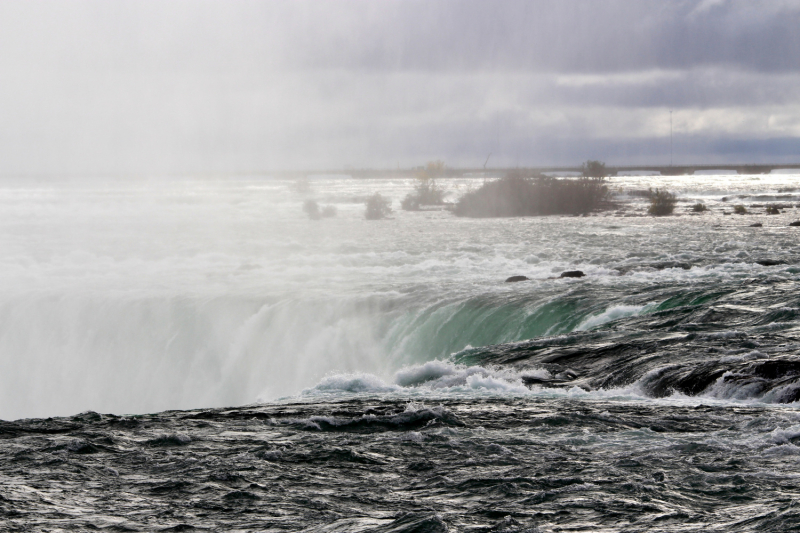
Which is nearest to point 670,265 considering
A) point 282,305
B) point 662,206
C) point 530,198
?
point 282,305

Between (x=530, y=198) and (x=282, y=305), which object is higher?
(x=530, y=198)

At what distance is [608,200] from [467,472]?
8018 centimetres

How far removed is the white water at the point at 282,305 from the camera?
80.1 feet

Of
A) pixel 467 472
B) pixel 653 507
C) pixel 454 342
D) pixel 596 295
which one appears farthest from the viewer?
pixel 596 295

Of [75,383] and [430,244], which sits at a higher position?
[430,244]

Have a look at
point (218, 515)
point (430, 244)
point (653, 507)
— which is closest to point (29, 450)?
point (218, 515)

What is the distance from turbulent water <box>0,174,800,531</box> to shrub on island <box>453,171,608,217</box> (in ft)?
77.1

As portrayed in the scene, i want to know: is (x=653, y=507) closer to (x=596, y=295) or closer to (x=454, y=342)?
(x=454, y=342)

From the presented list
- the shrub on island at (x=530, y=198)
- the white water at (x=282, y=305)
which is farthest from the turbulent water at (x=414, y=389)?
the shrub on island at (x=530, y=198)

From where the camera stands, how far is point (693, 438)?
1098cm

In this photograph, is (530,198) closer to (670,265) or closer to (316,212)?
(316,212)

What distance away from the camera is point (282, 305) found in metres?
28.7

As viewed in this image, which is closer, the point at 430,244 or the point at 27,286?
the point at 27,286

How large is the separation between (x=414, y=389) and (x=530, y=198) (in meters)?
56.8
